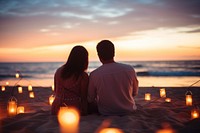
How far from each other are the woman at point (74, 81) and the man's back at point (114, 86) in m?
0.19

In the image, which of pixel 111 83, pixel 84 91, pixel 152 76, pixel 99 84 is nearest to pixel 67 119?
pixel 84 91

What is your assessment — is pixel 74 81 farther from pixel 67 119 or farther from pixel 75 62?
pixel 67 119

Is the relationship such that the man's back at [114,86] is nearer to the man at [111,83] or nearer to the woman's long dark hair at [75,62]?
the man at [111,83]

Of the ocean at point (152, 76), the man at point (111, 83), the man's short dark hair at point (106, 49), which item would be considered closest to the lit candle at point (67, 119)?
the man at point (111, 83)

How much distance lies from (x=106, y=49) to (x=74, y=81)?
0.84 meters

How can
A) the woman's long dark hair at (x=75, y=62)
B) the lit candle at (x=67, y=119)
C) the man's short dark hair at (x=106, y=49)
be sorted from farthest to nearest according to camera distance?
the woman's long dark hair at (x=75, y=62), the man's short dark hair at (x=106, y=49), the lit candle at (x=67, y=119)

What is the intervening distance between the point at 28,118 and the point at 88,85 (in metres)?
1.18

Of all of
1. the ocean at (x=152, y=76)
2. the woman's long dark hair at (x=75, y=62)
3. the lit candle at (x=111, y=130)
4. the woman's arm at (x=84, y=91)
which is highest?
the woman's long dark hair at (x=75, y=62)

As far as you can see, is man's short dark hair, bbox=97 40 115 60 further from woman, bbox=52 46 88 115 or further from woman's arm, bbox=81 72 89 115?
woman's arm, bbox=81 72 89 115

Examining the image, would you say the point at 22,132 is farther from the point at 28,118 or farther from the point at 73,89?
the point at 73,89

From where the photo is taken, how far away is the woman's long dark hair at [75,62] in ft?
13.4

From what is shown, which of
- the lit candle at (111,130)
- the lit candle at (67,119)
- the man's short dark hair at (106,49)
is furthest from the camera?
the man's short dark hair at (106,49)

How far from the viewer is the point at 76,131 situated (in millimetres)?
3271

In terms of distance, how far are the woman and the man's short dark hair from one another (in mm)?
335
